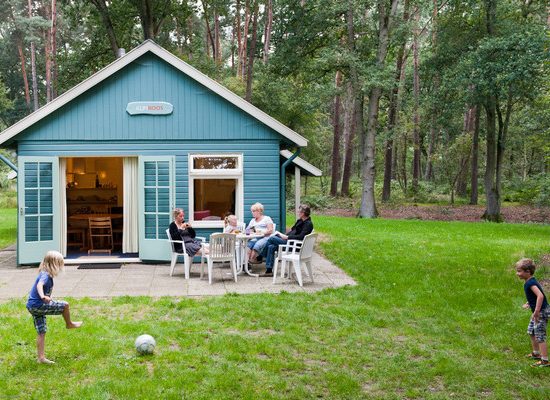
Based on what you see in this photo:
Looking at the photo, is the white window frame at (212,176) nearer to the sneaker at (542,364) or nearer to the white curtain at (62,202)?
the white curtain at (62,202)

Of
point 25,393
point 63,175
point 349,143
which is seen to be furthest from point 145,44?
point 349,143

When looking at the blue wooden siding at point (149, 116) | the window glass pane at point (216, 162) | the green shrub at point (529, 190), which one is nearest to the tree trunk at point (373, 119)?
the green shrub at point (529, 190)

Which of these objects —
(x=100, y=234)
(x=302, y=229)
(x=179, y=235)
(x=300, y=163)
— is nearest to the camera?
(x=302, y=229)

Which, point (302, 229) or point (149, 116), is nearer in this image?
point (302, 229)

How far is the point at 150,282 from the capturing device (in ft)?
29.9

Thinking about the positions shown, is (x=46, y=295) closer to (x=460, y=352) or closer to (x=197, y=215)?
(x=460, y=352)

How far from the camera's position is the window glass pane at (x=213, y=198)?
1171 cm

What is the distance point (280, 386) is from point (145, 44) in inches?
321

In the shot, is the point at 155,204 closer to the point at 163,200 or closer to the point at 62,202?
→ the point at 163,200

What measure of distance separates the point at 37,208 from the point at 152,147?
2.44 meters

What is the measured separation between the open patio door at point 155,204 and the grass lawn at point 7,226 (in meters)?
5.38

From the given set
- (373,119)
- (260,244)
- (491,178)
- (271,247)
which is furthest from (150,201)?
(491,178)

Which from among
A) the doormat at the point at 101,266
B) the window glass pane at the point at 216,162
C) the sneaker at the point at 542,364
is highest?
the window glass pane at the point at 216,162

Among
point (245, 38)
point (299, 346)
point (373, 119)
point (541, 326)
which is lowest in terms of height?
point (299, 346)
